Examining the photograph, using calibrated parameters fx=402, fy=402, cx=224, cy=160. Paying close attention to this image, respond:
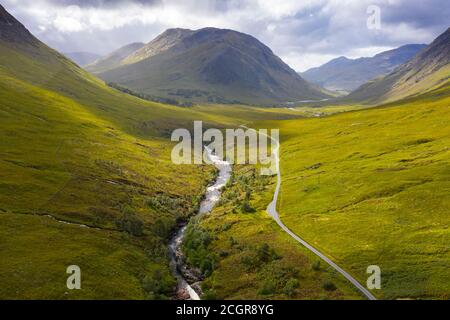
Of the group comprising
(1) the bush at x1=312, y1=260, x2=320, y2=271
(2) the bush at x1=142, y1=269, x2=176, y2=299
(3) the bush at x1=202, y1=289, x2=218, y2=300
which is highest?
(1) the bush at x1=312, y1=260, x2=320, y2=271

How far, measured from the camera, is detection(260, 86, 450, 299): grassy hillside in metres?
66.2

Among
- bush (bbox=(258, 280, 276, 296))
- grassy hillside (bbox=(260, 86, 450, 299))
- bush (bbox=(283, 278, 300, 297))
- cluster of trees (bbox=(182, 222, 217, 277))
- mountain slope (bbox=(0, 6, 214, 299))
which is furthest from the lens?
cluster of trees (bbox=(182, 222, 217, 277))

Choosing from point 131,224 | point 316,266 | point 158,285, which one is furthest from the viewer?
point 131,224

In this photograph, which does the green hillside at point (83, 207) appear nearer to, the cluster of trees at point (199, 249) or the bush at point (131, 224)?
the bush at point (131, 224)

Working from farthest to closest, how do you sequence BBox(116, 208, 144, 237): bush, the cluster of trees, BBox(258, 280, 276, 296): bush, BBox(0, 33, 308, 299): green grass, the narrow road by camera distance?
BBox(116, 208, 144, 237): bush, the cluster of trees, BBox(0, 33, 308, 299): green grass, BBox(258, 280, 276, 296): bush, the narrow road

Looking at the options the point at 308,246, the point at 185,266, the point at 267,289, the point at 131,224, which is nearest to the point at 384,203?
the point at 308,246

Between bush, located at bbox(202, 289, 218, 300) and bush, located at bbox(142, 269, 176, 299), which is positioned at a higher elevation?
bush, located at bbox(142, 269, 176, 299)

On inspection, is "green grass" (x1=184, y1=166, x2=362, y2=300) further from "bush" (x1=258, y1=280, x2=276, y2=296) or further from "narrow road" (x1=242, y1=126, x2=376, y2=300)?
"narrow road" (x1=242, y1=126, x2=376, y2=300)

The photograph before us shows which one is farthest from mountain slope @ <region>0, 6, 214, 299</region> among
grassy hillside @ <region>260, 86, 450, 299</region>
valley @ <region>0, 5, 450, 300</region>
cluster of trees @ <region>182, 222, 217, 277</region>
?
grassy hillside @ <region>260, 86, 450, 299</region>

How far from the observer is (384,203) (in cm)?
9294

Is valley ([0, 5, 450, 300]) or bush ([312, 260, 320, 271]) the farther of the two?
bush ([312, 260, 320, 271])

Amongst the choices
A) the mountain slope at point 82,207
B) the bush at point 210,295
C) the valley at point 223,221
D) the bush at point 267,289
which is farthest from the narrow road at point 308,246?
the mountain slope at point 82,207

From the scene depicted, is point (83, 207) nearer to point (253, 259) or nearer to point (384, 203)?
point (253, 259)

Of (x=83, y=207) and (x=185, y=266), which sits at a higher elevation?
(x=83, y=207)
